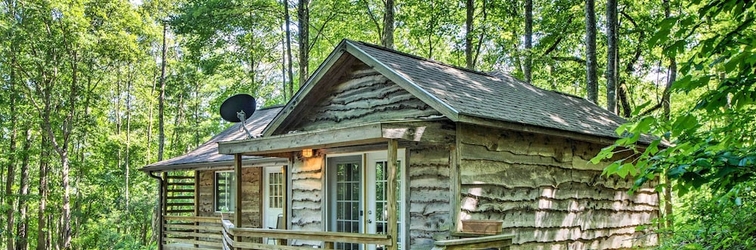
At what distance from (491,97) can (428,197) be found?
1.93 meters

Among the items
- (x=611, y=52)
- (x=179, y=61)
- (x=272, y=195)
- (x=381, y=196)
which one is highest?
(x=179, y=61)

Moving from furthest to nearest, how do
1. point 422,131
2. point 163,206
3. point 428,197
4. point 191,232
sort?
point 163,206
point 191,232
point 428,197
point 422,131

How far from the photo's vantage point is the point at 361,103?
346 inches

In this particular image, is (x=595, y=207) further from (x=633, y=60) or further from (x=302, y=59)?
(x=302, y=59)

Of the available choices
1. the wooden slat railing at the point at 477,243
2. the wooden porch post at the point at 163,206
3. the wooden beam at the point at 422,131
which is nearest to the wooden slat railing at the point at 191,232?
the wooden porch post at the point at 163,206

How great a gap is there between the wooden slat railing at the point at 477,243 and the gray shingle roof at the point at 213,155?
6.95 metres

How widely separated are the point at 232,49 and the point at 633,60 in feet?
45.4

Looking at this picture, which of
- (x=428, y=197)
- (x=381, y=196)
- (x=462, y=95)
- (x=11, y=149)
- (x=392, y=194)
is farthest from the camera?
(x=11, y=149)

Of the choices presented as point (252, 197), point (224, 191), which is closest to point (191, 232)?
point (224, 191)

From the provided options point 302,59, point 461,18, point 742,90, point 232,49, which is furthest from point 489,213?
point 232,49

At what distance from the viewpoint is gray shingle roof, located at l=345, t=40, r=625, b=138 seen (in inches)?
299

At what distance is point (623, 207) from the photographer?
10.2 meters

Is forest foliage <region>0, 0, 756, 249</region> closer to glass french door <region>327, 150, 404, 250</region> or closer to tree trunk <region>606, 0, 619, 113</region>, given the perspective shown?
tree trunk <region>606, 0, 619, 113</region>

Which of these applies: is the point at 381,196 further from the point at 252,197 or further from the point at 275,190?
the point at 252,197
